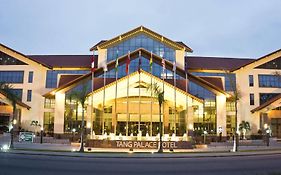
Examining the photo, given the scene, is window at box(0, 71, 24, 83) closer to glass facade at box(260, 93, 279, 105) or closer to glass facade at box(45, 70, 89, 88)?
glass facade at box(45, 70, 89, 88)

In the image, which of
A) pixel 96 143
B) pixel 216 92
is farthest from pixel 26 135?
pixel 216 92

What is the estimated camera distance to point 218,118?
50.1 m

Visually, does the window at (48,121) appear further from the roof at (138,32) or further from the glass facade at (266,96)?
the glass facade at (266,96)

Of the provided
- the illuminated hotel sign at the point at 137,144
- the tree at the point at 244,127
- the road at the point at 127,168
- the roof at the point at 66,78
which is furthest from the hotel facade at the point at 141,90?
the road at the point at 127,168

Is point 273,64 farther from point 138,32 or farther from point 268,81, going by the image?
point 138,32

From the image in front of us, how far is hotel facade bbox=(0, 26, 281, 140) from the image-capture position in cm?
4762

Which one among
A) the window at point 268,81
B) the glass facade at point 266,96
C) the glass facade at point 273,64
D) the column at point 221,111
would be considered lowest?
the column at point 221,111

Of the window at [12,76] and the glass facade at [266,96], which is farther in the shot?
A: the window at [12,76]

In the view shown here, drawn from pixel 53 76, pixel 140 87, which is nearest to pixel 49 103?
pixel 53 76

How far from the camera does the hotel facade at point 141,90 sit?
47.6 meters

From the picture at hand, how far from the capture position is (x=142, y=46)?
54906 millimetres

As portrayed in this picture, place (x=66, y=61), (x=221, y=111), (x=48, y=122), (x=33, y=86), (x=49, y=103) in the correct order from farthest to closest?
(x=66, y=61) → (x=33, y=86) → (x=49, y=103) → (x=48, y=122) → (x=221, y=111)

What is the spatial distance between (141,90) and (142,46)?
10558 millimetres

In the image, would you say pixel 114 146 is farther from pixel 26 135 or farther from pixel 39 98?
pixel 39 98
